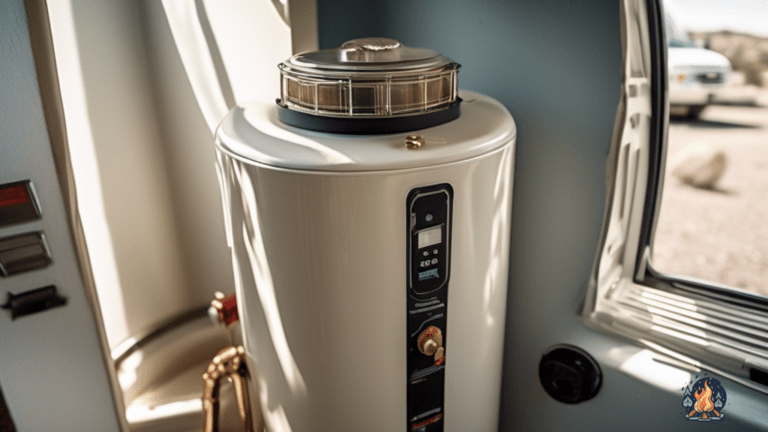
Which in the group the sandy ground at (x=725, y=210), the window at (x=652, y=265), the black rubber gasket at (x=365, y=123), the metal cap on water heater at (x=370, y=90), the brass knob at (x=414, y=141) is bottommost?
the sandy ground at (x=725, y=210)

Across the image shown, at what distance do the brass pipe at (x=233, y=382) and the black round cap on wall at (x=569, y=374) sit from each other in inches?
28.7

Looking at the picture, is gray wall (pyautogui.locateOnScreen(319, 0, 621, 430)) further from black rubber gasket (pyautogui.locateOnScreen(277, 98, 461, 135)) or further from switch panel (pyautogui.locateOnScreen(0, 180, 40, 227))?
switch panel (pyautogui.locateOnScreen(0, 180, 40, 227))

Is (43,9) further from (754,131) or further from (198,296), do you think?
(754,131)

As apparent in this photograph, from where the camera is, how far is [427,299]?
0.92 m

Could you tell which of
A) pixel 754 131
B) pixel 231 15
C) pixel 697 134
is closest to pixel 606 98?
pixel 231 15

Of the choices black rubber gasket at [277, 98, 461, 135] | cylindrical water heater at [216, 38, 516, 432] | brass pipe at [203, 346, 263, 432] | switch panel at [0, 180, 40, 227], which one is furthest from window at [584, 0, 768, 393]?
switch panel at [0, 180, 40, 227]

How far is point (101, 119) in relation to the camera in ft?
4.24

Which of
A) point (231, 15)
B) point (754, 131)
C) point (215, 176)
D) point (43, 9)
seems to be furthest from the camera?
point (754, 131)

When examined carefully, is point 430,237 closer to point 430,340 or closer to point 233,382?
point 430,340

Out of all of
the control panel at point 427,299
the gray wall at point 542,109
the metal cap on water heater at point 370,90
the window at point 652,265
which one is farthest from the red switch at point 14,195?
the window at point 652,265

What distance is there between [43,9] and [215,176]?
0.72 m

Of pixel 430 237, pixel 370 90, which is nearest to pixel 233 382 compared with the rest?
pixel 430 237

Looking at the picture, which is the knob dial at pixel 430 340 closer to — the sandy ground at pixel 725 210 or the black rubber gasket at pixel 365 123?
the black rubber gasket at pixel 365 123

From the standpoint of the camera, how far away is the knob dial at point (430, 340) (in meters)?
0.95
